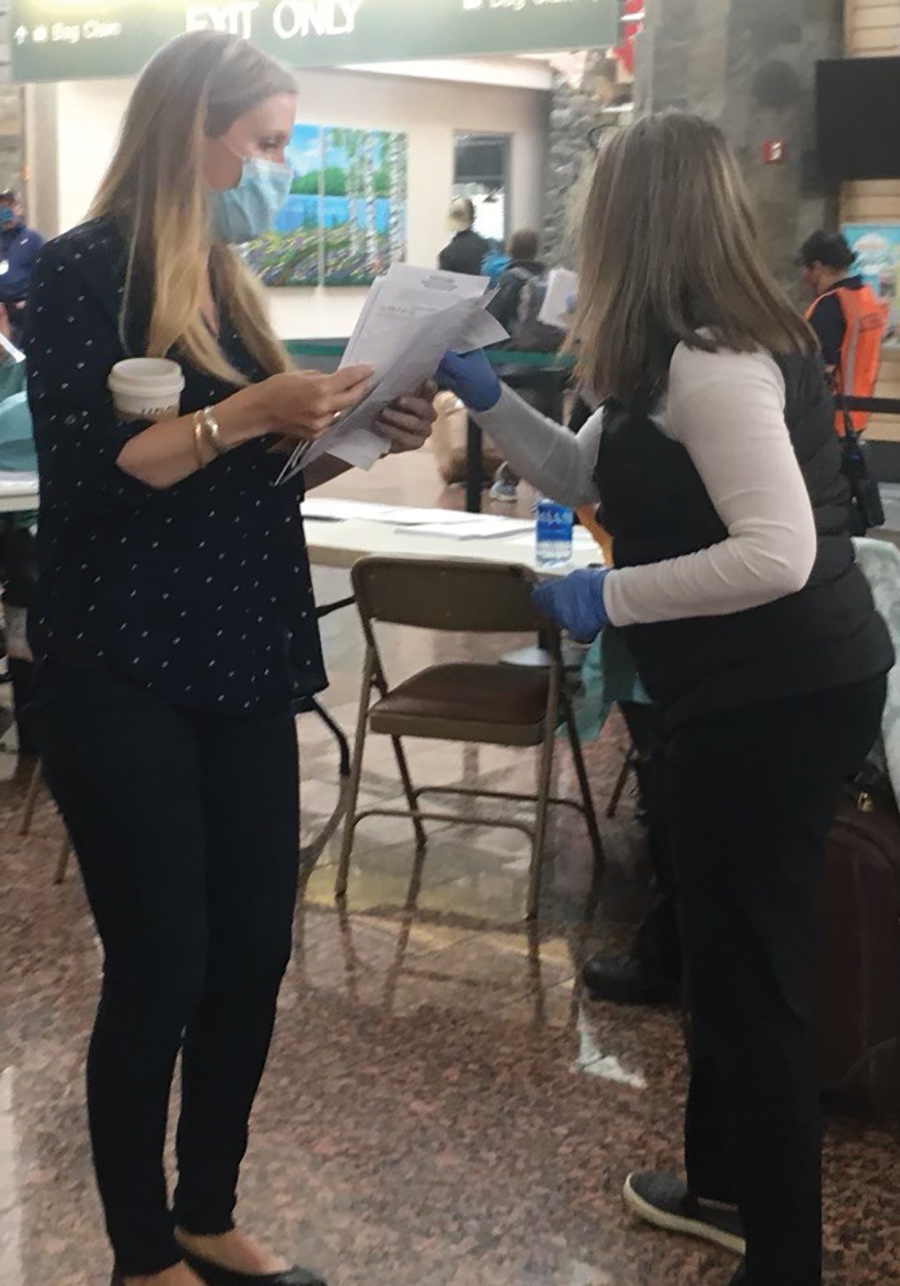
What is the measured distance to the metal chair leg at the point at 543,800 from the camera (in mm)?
3562

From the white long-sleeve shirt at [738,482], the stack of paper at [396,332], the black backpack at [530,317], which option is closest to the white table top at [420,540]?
the stack of paper at [396,332]

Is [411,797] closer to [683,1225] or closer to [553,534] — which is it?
[553,534]

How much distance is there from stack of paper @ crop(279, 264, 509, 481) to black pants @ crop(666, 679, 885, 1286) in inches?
20.7

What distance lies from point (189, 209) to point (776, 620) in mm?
786

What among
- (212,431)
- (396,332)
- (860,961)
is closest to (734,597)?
(396,332)

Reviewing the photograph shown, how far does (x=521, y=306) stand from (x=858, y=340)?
6.05ft

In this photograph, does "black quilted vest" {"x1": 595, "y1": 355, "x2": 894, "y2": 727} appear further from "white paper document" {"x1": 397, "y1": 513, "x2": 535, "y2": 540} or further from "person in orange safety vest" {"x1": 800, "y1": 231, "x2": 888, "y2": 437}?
"person in orange safety vest" {"x1": 800, "y1": 231, "x2": 888, "y2": 437}

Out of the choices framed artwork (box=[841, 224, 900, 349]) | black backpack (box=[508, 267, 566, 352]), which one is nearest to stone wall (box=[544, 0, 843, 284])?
framed artwork (box=[841, 224, 900, 349])

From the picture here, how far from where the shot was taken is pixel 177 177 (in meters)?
1.74

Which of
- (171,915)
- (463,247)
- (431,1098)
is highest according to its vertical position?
(463,247)

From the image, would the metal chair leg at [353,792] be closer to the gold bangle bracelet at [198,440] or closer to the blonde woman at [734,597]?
the blonde woman at [734,597]

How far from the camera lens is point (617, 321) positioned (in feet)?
6.02

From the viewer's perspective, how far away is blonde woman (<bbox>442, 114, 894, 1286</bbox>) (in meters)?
1.76

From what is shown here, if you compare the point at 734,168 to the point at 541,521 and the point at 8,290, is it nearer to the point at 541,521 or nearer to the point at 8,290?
the point at 541,521
